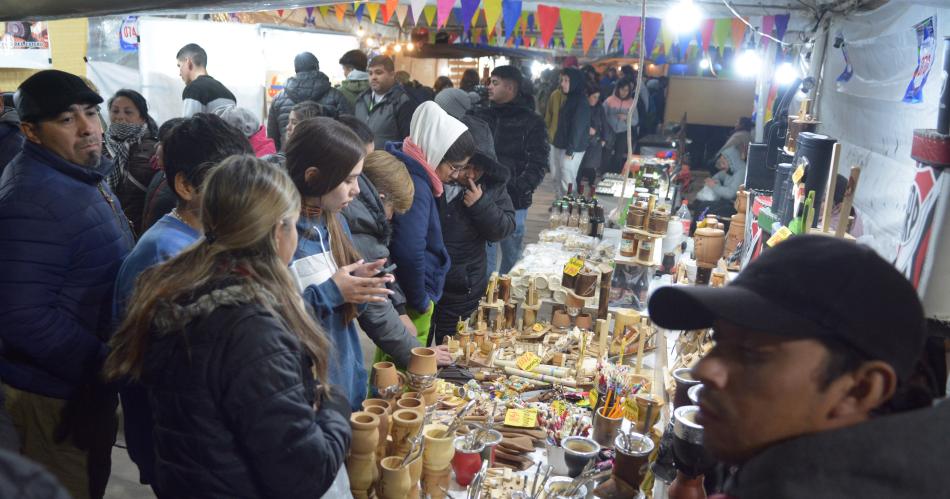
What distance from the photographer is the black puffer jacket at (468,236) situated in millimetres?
3516

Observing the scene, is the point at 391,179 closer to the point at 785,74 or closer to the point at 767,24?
the point at 767,24

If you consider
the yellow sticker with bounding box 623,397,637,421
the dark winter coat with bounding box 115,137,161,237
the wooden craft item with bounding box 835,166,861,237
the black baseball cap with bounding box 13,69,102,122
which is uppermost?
the black baseball cap with bounding box 13,69,102,122

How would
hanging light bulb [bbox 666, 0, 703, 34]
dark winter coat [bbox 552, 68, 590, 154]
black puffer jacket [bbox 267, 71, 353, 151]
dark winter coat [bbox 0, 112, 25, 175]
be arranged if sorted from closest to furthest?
dark winter coat [bbox 0, 112, 25, 175]
hanging light bulb [bbox 666, 0, 703, 34]
black puffer jacket [bbox 267, 71, 353, 151]
dark winter coat [bbox 552, 68, 590, 154]

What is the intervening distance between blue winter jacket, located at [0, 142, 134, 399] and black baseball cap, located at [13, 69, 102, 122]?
11cm

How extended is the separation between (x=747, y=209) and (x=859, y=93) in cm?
96

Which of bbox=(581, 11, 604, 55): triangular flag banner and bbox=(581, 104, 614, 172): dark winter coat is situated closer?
bbox=(581, 11, 604, 55): triangular flag banner

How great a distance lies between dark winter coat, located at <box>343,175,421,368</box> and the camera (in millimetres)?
2453

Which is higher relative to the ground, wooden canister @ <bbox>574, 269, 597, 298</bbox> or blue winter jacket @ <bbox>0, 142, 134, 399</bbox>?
blue winter jacket @ <bbox>0, 142, 134, 399</bbox>

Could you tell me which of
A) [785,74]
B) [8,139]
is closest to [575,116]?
[785,74]

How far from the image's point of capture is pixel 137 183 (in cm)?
339

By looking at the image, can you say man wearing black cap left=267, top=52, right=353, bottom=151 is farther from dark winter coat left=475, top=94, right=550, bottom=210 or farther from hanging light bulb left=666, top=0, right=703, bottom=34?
hanging light bulb left=666, top=0, right=703, bottom=34

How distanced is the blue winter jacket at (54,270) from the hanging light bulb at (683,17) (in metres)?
3.88

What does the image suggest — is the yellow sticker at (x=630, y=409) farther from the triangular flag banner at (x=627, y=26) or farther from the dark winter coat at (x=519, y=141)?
the triangular flag banner at (x=627, y=26)

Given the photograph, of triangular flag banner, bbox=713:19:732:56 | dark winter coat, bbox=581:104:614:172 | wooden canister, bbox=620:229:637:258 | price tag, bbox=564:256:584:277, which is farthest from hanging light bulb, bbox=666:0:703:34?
dark winter coat, bbox=581:104:614:172
